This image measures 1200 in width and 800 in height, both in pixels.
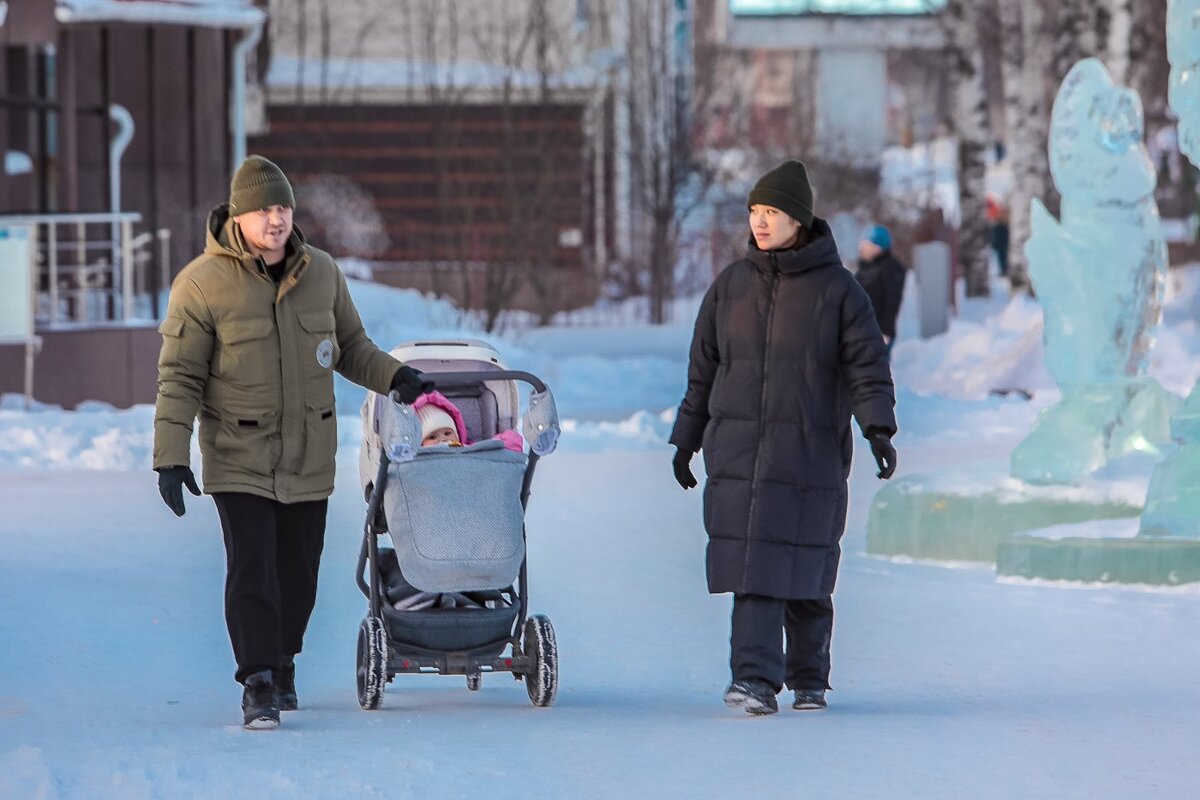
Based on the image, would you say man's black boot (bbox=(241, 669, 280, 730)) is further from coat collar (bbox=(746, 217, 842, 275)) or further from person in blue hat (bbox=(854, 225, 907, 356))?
person in blue hat (bbox=(854, 225, 907, 356))

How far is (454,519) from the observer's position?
21.3ft

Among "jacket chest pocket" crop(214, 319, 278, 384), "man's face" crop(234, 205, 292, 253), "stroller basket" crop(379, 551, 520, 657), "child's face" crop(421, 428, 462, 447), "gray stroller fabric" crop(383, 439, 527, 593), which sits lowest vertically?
"stroller basket" crop(379, 551, 520, 657)

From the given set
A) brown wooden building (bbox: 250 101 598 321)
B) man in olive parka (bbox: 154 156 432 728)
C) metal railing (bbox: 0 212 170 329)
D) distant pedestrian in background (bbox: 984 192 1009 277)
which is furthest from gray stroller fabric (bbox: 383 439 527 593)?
distant pedestrian in background (bbox: 984 192 1009 277)

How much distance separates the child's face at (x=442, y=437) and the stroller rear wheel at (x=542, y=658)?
0.58 metres

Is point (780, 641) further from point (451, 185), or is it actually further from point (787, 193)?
point (451, 185)

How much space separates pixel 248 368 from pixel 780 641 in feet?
5.50

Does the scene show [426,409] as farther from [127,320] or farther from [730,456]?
[127,320]

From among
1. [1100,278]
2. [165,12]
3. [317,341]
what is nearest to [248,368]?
[317,341]

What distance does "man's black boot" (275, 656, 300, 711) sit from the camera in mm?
6566

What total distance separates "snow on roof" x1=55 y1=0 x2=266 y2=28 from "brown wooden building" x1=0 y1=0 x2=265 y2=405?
0.7 inches

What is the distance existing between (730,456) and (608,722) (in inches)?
32.0

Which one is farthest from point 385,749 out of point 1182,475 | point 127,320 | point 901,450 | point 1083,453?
point 127,320

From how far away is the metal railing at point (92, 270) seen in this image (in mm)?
17828

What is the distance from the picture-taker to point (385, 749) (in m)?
5.93
